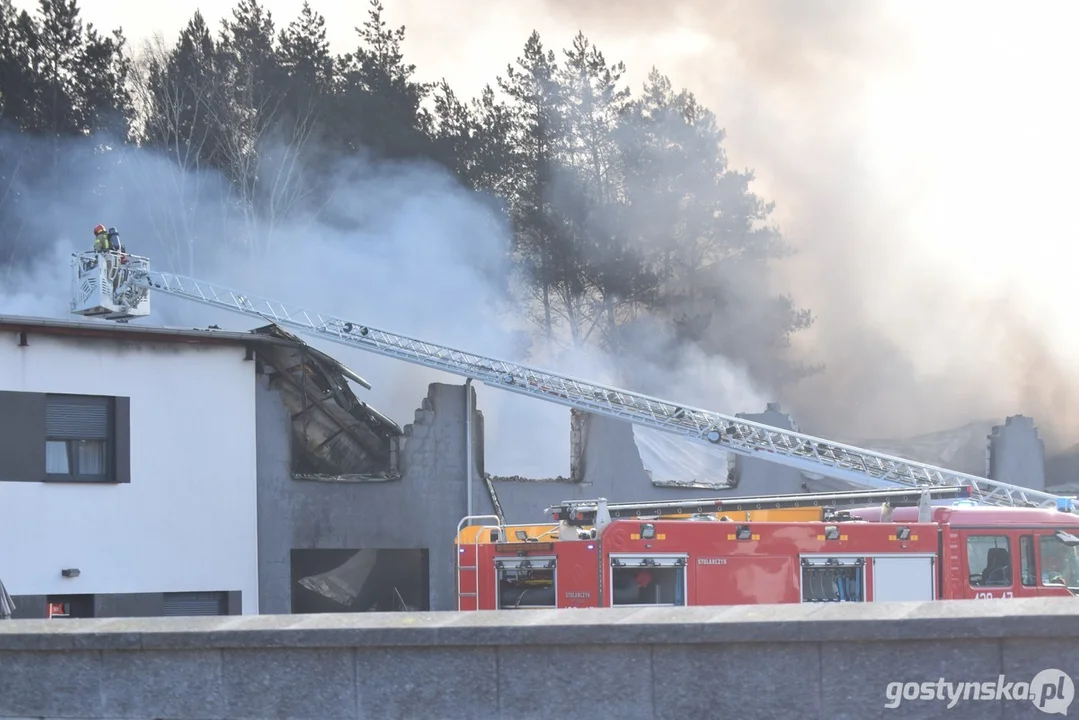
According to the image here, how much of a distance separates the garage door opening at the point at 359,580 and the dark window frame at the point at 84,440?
11.3 ft

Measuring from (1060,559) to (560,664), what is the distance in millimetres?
8209

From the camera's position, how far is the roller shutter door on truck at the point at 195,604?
18.5 metres

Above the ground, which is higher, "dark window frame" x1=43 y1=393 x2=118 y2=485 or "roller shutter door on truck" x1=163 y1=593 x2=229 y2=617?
"dark window frame" x1=43 y1=393 x2=118 y2=485

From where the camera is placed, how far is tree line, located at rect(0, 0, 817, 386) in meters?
41.2

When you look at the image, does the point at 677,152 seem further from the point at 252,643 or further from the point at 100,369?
the point at 252,643

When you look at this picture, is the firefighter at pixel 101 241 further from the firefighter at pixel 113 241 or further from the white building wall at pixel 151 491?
the white building wall at pixel 151 491

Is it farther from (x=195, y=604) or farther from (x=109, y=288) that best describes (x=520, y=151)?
(x=195, y=604)

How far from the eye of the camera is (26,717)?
23.3 ft

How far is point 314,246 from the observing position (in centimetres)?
3969

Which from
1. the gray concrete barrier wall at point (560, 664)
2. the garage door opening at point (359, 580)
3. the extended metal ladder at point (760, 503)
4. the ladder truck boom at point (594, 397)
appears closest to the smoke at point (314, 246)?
the ladder truck boom at point (594, 397)

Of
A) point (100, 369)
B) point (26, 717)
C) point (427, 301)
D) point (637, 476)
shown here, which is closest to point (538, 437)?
point (637, 476)

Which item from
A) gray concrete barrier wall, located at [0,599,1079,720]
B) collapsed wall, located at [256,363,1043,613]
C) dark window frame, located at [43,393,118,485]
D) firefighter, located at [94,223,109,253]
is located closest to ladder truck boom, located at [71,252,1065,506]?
firefighter, located at [94,223,109,253]

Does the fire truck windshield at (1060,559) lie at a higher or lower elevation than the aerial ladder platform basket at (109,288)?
lower

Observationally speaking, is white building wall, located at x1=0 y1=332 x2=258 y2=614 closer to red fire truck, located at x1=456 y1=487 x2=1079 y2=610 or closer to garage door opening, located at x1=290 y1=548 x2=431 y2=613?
garage door opening, located at x1=290 y1=548 x2=431 y2=613
